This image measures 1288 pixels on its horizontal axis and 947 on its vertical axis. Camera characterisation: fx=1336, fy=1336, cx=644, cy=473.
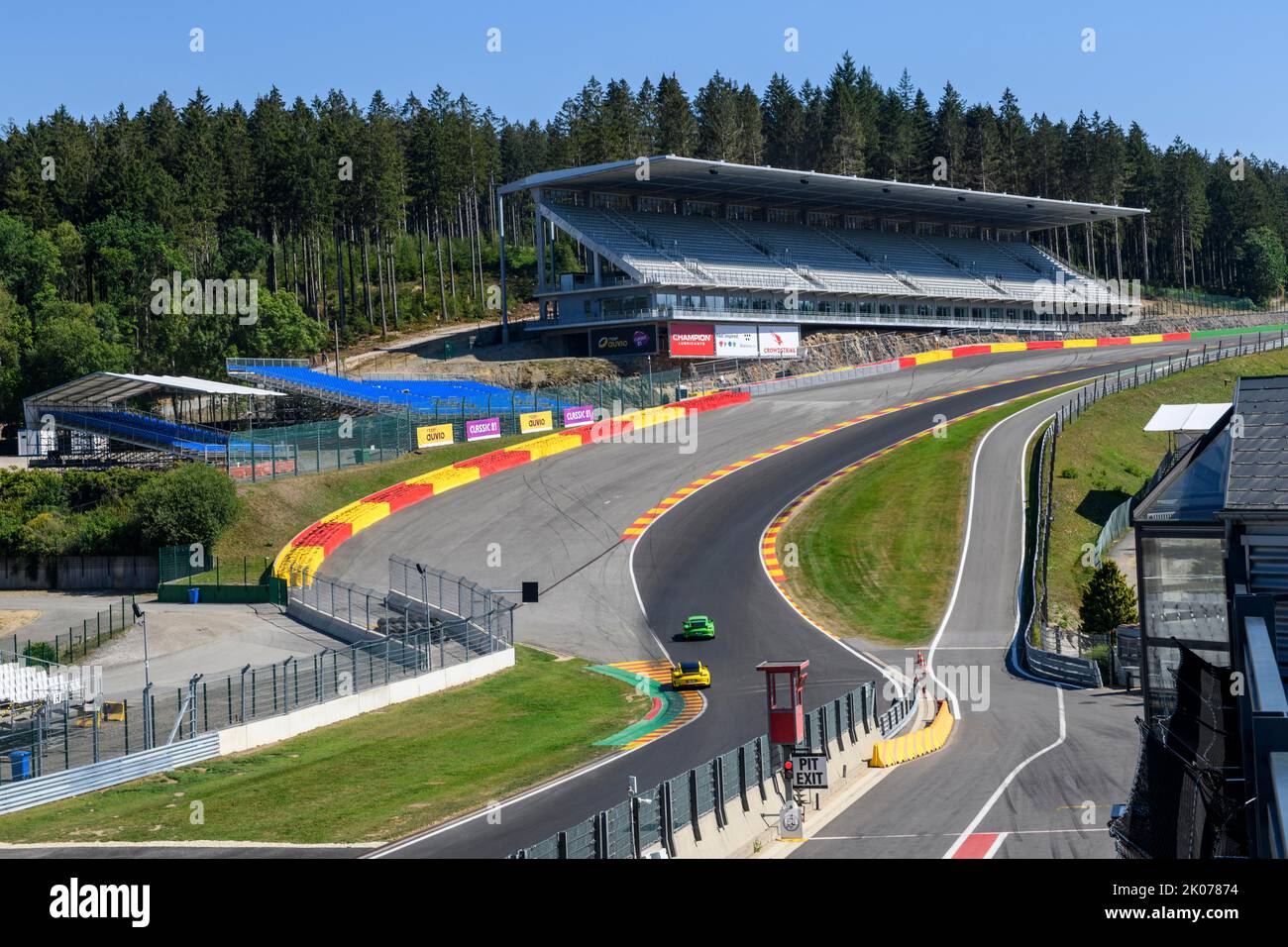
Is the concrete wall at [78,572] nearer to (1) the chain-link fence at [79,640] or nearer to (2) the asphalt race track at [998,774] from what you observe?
(1) the chain-link fence at [79,640]

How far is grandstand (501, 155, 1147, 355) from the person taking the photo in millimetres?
100375

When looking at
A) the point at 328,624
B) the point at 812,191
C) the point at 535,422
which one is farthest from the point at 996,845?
the point at 812,191

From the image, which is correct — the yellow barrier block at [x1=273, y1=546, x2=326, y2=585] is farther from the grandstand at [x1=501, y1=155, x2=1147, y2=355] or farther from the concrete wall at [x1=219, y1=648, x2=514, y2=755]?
the grandstand at [x1=501, y1=155, x2=1147, y2=355]

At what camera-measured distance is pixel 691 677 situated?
133 ft

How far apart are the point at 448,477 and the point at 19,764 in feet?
121

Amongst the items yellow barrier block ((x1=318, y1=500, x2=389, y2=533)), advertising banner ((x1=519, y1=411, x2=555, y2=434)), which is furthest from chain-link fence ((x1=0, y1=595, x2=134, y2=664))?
advertising banner ((x1=519, y1=411, x2=555, y2=434))

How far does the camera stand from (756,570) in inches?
2152

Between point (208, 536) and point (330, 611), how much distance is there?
32.1ft

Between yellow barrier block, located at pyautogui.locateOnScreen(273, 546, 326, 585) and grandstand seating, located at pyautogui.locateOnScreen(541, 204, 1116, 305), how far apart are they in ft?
159

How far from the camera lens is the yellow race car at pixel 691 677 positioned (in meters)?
40.6

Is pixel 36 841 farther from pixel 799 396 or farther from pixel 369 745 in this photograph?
pixel 799 396

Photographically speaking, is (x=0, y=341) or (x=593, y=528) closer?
(x=593, y=528)

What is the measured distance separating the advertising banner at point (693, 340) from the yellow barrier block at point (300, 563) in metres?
46.3
